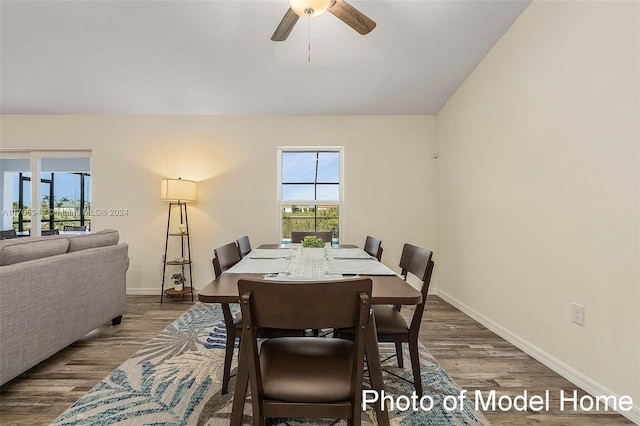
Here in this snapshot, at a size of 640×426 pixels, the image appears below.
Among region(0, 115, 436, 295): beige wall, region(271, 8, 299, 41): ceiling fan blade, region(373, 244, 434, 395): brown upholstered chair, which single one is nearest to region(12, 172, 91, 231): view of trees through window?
region(0, 115, 436, 295): beige wall

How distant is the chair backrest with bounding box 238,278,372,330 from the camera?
0.94 m

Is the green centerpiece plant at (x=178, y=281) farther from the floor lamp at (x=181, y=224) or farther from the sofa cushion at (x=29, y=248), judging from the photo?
the sofa cushion at (x=29, y=248)

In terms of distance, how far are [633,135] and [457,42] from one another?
1.75m

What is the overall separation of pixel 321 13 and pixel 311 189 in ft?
Answer: 7.86

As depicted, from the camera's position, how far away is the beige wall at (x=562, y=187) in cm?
Result: 159

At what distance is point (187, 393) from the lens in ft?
5.64

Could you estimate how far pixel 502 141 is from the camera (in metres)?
2.59

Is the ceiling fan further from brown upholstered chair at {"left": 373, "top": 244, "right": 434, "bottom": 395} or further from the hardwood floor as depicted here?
the hardwood floor

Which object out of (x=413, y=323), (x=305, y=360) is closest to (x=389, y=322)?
(x=413, y=323)

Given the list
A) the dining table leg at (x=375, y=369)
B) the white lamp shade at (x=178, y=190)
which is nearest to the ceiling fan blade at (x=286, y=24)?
the dining table leg at (x=375, y=369)

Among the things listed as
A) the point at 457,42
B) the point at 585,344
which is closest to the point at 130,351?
the point at 585,344

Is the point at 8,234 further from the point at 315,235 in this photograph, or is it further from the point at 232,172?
the point at 315,235

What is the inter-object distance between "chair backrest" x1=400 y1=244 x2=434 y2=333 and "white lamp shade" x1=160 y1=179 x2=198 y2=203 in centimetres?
268

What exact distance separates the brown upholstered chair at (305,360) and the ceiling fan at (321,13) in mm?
1669
